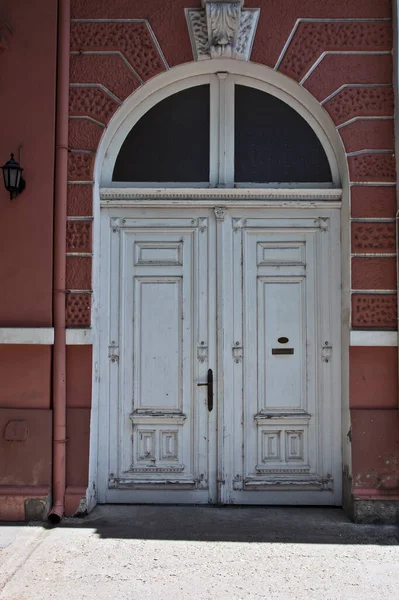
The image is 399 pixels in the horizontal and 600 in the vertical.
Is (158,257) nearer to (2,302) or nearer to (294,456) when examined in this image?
Answer: (2,302)

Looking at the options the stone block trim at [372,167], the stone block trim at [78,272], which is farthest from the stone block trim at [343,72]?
the stone block trim at [78,272]

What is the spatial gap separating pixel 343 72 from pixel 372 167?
0.82m

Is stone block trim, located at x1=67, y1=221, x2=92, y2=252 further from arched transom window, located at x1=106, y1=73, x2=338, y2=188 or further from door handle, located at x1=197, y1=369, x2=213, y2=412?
door handle, located at x1=197, y1=369, x2=213, y2=412

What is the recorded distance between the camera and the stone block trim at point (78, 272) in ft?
15.8

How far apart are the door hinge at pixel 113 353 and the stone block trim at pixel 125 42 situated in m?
2.22

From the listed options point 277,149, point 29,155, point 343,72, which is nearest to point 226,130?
point 277,149

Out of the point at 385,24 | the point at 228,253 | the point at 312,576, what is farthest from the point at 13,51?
the point at 312,576

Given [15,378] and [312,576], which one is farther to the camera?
[15,378]

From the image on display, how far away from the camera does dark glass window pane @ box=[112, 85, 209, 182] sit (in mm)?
5059

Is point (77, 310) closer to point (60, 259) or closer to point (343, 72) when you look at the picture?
point (60, 259)

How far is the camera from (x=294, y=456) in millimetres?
4910

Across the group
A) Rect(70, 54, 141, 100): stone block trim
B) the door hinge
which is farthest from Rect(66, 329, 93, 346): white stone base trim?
Rect(70, 54, 141, 100): stone block trim

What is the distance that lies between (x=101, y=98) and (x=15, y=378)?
2.37 meters

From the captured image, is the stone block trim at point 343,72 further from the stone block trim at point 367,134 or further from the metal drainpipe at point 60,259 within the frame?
the metal drainpipe at point 60,259
